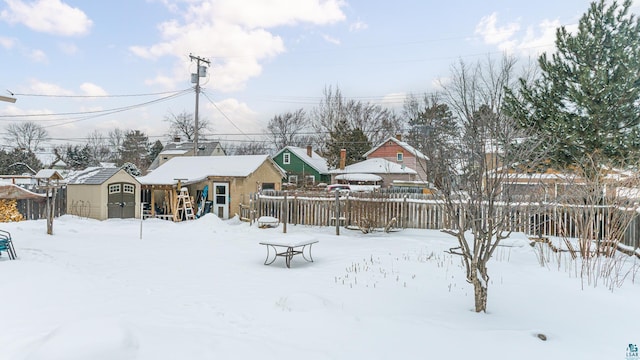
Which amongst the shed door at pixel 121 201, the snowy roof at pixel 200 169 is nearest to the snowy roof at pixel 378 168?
the snowy roof at pixel 200 169

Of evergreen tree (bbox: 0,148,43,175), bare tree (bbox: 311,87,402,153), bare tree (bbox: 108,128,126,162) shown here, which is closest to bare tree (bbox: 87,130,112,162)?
bare tree (bbox: 108,128,126,162)

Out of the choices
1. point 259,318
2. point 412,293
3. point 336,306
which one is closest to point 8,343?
point 259,318

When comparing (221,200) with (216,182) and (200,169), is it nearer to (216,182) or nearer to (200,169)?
(216,182)

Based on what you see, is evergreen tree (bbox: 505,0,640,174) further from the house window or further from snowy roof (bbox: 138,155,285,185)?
the house window

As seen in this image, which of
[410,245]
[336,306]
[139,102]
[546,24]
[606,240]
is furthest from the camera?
[139,102]

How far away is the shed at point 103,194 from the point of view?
16.5 metres

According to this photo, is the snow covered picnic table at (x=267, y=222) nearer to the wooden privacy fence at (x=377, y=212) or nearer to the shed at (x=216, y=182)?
the wooden privacy fence at (x=377, y=212)

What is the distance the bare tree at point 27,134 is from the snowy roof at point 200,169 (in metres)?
44.6

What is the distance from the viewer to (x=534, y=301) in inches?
220

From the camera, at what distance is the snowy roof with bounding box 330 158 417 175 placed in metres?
35.6

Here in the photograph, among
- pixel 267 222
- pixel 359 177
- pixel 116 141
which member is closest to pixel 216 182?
pixel 267 222

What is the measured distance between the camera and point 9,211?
14.5 m

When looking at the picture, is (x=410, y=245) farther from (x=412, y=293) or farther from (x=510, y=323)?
(x=510, y=323)

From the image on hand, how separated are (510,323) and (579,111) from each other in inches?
398
